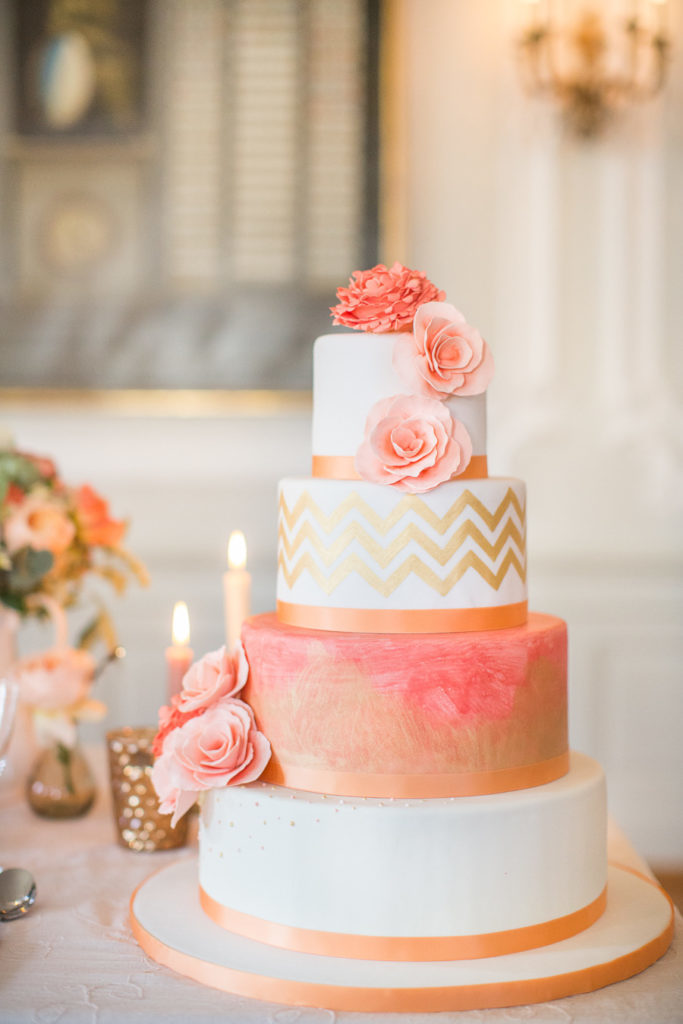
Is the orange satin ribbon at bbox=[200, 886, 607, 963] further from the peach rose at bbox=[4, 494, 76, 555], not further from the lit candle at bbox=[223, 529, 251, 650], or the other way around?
the peach rose at bbox=[4, 494, 76, 555]

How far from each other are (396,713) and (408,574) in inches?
6.2

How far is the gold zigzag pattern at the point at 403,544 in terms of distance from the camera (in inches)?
45.8

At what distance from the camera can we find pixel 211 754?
116 centimetres

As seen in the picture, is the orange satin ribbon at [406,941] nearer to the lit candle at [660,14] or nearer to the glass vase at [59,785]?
the glass vase at [59,785]

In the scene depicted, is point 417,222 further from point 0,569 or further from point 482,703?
point 482,703

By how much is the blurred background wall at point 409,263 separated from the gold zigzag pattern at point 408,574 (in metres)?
1.86

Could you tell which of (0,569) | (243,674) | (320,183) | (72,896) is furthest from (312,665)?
(320,183)

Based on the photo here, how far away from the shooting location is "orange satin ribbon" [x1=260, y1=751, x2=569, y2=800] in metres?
1.11

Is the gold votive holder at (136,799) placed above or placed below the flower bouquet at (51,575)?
below

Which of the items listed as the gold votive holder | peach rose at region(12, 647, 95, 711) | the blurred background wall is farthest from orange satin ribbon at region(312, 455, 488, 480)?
the blurred background wall

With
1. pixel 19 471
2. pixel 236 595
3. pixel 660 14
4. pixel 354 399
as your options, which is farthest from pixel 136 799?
pixel 660 14

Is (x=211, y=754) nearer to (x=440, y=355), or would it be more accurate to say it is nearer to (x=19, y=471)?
(x=440, y=355)

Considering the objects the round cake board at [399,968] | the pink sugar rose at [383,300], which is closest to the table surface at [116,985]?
the round cake board at [399,968]

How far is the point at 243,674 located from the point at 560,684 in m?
0.38
